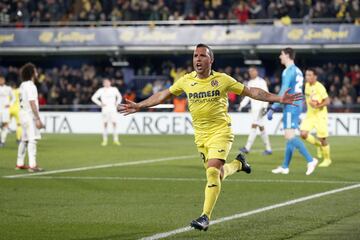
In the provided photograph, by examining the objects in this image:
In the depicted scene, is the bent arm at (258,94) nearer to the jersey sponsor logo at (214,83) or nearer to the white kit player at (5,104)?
the jersey sponsor logo at (214,83)

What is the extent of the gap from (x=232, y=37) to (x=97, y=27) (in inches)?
274

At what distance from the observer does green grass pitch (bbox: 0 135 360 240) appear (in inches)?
410

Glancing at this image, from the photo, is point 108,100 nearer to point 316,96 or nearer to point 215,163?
point 316,96

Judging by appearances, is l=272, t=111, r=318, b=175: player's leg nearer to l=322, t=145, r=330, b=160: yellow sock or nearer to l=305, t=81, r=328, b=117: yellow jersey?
l=322, t=145, r=330, b=160: yellow sock

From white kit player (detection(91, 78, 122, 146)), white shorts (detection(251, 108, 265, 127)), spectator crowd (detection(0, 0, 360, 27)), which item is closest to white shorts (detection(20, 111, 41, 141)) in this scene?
white shorts (detection(251, 108, 265, 127))

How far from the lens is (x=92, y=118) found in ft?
134

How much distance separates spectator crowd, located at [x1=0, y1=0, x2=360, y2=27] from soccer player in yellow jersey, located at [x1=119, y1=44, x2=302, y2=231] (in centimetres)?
3051

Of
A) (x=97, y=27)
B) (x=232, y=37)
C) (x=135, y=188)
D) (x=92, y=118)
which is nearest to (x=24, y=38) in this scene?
(x=97, y=27)

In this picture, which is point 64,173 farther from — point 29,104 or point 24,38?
point 24,38

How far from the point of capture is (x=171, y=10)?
45.2m

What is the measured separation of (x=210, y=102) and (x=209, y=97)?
2.6 inches

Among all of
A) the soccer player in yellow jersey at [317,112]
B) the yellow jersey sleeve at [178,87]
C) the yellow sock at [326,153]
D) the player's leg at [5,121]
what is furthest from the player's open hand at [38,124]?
the player's leg at [5,121]

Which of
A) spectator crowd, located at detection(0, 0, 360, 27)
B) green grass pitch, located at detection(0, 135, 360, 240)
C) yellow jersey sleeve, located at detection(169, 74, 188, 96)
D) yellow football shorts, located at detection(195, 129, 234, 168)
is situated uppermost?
spectator crowd, located at detection(0, 0, 360, 27)

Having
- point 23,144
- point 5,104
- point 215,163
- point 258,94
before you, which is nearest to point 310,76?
point 23,144
